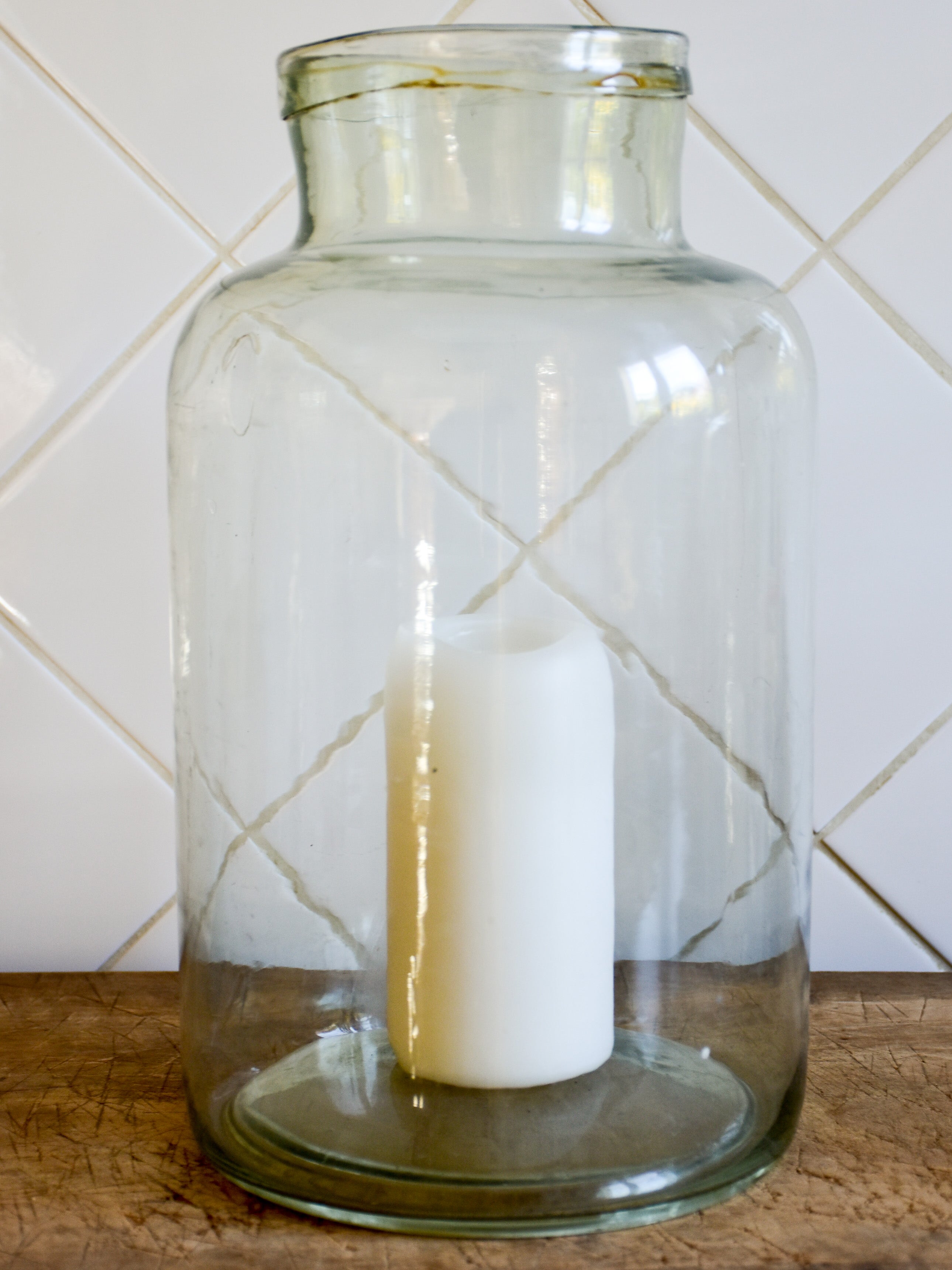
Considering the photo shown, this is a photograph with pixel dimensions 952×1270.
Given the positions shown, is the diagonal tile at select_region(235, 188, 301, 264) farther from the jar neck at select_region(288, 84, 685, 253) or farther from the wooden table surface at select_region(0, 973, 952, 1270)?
the wooden table surface at select_region(0, 973, 952, 1270)

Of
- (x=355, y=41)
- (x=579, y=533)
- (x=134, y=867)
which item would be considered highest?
(x=355, y=41)

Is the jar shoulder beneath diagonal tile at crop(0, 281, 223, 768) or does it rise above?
above

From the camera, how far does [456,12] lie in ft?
1.71

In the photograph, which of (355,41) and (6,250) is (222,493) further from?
(6,250)

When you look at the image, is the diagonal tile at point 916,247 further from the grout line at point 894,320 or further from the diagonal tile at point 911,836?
the diagonal tile at point 911,836

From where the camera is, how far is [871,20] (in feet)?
1.71

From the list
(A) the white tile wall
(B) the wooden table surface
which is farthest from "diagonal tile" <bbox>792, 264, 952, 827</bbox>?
(B) the wooden table surface

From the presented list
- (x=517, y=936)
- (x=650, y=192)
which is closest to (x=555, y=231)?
(x=650, y=192)

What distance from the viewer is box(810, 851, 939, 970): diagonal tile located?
565 mm

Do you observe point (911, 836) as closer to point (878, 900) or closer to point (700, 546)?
point (878, 900)

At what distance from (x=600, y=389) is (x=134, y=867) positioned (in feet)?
1.10

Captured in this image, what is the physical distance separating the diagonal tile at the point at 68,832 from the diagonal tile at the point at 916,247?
14.5 inches

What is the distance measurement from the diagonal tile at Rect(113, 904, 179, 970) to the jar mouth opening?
0.36 metres

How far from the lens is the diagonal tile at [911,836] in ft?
1.83
